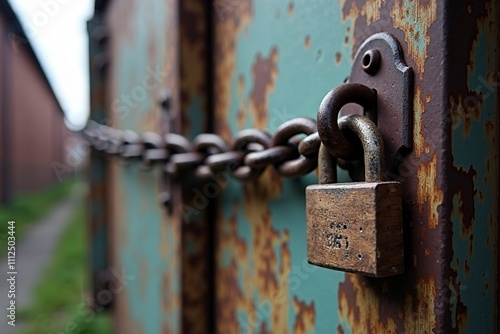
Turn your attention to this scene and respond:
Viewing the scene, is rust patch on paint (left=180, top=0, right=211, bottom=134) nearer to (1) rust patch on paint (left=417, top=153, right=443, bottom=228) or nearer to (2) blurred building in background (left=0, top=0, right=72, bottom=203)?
(1) rust patch on paint (left=417, top=153, right=443, bottom=228)

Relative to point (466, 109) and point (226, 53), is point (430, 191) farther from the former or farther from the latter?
point (226, 53)

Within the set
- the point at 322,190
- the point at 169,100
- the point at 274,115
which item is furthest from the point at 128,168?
the point at 322,190

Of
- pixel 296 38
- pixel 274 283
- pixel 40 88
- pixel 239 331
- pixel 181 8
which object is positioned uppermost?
pixel 40 88

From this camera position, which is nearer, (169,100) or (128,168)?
(169,100)

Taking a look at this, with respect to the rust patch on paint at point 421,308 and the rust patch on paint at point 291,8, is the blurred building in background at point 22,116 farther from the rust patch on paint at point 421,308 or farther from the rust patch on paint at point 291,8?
the rust patch on paint at point 421,308

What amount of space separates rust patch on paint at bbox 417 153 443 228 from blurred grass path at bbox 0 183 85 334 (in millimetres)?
2287

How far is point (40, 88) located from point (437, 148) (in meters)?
11.5

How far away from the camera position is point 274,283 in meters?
0.67

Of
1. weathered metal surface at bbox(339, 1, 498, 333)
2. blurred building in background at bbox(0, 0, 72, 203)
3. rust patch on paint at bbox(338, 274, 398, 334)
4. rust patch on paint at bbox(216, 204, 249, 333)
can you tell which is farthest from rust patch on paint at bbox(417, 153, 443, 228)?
blurred building in background at bbox(0, 0, 72, 203)

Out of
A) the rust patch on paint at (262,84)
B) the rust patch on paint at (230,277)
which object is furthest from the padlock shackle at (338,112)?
the rust patch on paint at (230,277)

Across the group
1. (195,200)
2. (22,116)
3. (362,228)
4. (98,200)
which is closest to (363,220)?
(362,228)

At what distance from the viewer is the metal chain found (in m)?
0.51

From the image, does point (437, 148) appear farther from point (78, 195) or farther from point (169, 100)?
point (78, 195)

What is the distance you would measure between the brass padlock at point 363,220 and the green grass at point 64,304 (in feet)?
6.13
